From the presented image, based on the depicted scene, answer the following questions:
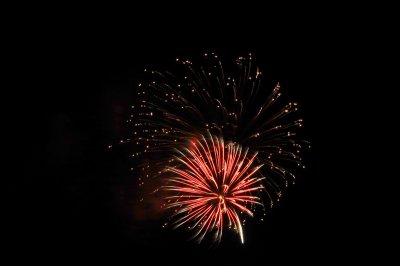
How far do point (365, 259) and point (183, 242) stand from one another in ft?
15.5

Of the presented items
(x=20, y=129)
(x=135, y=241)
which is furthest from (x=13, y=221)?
(x=135, y=241)

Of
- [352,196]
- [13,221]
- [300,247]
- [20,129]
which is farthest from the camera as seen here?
[352,196]

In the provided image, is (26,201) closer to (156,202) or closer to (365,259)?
(156,202)

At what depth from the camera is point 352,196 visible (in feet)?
41.2

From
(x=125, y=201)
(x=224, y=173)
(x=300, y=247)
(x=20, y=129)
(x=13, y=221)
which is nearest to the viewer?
(x=224, y=173)

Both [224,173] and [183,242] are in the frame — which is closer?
[224,173]

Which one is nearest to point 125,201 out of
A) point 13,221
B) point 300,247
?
point 13,221

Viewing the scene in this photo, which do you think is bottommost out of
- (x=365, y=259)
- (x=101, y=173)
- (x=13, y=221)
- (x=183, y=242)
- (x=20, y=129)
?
(x=365, y=259)

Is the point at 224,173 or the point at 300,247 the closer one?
the point at 224,173

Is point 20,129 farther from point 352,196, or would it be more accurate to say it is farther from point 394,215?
point 394,215

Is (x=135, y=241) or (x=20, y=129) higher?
(x=20, y=129)

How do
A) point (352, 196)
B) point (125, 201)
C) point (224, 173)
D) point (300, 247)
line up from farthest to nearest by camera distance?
point (352, 196) < point (300, 247) < point (125, 201) < point (224, 173)

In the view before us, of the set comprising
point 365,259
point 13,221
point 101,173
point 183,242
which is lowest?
point 365,259

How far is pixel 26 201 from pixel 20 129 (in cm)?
166
